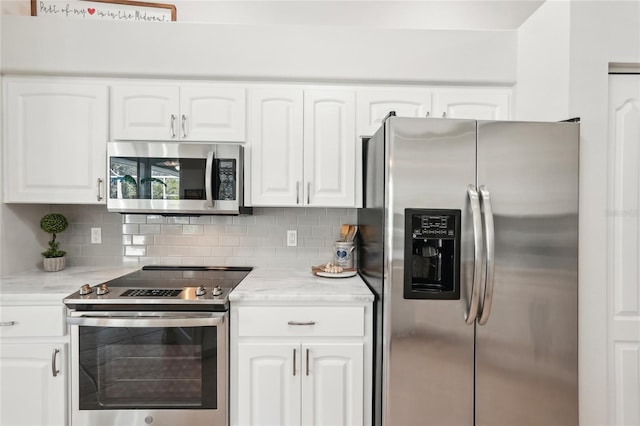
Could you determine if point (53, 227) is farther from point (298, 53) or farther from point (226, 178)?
point (298, 53)

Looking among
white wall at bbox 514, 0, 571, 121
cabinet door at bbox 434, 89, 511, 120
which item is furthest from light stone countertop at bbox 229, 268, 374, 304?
white wall at bbox 514, 0, 571, 121

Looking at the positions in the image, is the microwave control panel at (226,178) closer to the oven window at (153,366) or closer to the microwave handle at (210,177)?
the microwave handle at (210,177)

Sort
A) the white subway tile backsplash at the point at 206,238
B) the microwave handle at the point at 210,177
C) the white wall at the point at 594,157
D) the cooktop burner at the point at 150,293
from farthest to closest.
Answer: the white subway tile backsplash at the point at 206,238
the microwave handle at the point at 210,177
the cooktop burner at the point at 150,293
the white wall at the point at 594,157

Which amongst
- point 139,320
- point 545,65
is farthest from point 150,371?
point 545,65

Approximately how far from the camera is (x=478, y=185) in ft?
5.16

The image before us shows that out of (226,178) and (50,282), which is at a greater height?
(226,178)

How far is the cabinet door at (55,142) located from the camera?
205cm

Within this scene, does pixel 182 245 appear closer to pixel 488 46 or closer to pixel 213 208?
pixel 213 208

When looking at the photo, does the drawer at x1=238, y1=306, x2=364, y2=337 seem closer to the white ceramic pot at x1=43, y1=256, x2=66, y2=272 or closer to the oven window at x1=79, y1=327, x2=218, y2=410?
the oven window at x1=79, y1=327, x2=218, y2=410

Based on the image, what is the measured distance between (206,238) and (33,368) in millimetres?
1105

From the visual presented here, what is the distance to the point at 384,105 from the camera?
2.12 meters

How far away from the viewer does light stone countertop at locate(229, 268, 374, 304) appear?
1.79 metres

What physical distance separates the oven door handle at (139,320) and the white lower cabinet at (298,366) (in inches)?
5.8

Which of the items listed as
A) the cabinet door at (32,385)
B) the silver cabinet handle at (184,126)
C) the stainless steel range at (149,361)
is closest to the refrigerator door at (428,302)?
the stainless steel range at (149,361)
